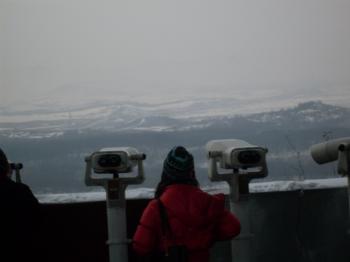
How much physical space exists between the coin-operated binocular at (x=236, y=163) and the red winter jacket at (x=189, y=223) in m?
0.59

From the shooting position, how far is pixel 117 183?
311 cm

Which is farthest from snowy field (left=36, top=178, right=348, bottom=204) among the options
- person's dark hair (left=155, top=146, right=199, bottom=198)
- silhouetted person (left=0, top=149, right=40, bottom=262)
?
person's dark hair (left=155, top=146, right=199, bottom=198)

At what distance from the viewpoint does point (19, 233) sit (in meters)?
2.53

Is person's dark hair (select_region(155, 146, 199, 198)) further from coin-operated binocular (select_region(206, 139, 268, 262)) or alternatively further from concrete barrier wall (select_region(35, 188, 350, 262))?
concrete barrier wall (select_region(35, 188, 350, 262))

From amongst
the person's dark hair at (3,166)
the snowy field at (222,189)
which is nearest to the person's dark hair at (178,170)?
the person's dark hair at (3,166)

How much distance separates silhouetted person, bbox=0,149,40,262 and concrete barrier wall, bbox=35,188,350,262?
0.90 meters

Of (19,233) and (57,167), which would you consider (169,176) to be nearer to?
(19,233)

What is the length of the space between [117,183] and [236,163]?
0.71m

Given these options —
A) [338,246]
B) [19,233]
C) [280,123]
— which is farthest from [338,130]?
[19,233]

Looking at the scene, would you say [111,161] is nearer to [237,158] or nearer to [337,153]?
[237,158]

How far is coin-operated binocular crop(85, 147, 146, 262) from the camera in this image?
9.93ft

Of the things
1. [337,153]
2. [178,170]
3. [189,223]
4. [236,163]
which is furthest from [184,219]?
[337,153]

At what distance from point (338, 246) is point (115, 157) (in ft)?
5.52

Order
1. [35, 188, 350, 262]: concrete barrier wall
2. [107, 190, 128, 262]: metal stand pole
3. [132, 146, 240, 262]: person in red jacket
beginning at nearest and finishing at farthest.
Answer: [132, 146, 240, 262]: person in red jacket < [107, 190, 128, 262]: metal stand pole < [35, 188, 350, 262]: concrete barrier wall
